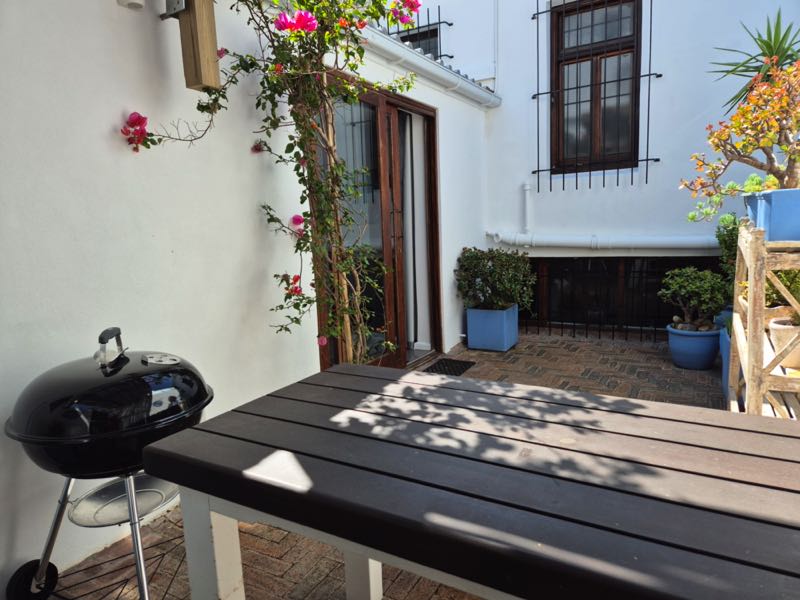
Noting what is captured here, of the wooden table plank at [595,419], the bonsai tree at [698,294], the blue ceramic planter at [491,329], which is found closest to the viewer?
the wooden table plank at [595,419]

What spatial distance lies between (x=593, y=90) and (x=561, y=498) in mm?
5480

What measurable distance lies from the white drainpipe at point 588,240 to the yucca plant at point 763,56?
1.25m

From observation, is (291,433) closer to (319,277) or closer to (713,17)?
(319,277)

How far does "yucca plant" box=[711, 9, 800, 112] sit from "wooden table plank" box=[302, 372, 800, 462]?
10.6 ft

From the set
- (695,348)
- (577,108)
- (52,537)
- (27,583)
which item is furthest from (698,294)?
(27,583)

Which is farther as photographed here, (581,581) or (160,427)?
(160,427)

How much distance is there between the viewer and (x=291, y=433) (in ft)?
4.78

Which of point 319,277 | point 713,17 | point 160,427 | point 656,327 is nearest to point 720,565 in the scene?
point 160,427

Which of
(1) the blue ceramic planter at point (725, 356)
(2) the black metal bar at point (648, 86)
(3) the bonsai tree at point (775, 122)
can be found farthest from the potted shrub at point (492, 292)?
(3) the bonsai tree at point (775, 122)

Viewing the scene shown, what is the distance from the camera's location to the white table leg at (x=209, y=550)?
4.50 feet

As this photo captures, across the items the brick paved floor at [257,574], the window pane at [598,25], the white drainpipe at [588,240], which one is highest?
the window pane at [598,25]

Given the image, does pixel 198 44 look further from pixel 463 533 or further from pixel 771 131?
pixel 771 131

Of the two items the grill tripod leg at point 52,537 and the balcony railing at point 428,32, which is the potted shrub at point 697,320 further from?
the grill tripod leg at point 52,537

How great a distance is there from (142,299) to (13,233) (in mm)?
571
